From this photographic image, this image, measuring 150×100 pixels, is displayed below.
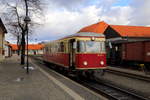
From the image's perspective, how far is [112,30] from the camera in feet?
152

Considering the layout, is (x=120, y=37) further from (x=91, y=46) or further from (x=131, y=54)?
(x=91, y=46)

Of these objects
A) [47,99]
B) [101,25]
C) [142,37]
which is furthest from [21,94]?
[101,25]

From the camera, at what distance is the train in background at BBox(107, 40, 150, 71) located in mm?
20789

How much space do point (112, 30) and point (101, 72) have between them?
111ft

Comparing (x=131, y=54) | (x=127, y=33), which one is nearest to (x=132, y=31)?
(x=127, y=33)

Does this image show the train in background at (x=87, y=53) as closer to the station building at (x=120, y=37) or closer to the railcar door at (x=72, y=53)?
the railcar door at (x=72, y=53)

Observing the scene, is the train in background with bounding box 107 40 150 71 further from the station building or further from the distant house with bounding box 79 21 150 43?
the distant house with bounding box 79 21 150 43

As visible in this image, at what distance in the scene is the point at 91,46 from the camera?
535 inches

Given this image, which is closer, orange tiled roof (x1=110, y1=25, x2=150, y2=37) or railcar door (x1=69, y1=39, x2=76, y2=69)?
railcar door (x1=69, y1=39, x2=76, y2=69)

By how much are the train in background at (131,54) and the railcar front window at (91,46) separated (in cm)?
819

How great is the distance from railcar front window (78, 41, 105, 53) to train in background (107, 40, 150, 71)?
819 cm

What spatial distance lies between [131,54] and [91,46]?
11164 millimetres

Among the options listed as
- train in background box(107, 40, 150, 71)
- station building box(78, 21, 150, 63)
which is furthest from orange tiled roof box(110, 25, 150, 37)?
train in background box(107, 40, 150, 71)

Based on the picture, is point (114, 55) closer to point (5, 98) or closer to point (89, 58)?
point (89, 58)
